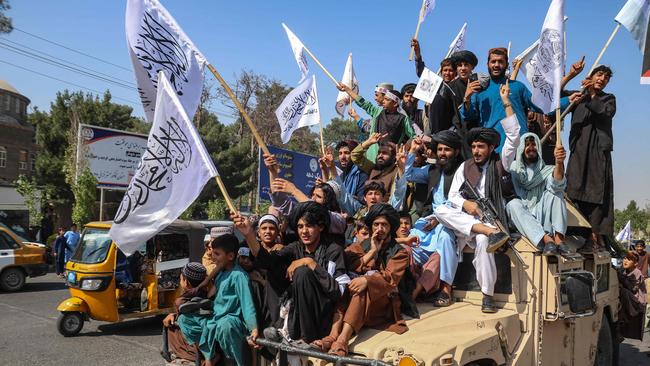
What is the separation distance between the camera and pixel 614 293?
6004 mm

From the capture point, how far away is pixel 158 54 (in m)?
4.81

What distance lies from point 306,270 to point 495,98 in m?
3.64

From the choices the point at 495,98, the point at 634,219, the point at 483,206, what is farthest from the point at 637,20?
the point at 634,219

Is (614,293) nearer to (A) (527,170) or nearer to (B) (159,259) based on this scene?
(A) (527,170)

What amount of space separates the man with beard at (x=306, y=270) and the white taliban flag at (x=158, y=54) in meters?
1.39

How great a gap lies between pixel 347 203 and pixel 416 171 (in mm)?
829

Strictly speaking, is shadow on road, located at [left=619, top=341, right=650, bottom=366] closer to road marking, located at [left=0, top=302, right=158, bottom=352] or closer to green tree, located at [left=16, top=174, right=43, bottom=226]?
road marking, located at [left=0, top=302, right=158, bottom=352]

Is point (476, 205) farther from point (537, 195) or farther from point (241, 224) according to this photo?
point (241, 224)

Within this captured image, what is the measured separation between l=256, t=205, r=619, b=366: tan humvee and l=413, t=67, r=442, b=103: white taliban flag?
2188 mm

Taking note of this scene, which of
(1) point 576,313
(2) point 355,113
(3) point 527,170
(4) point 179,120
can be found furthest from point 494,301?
(2) point 355,113

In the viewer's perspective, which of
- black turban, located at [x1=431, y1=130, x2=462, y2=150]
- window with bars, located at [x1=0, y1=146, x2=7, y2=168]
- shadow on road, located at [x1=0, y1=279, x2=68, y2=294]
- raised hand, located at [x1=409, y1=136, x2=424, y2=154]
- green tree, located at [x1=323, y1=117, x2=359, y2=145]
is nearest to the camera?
black turban, located at [x1=431, y1=130, x2=462, y2=150]

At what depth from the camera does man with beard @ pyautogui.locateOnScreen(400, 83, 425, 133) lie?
7.82 metres

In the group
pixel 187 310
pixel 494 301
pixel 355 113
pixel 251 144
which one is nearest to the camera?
pixel 187 310

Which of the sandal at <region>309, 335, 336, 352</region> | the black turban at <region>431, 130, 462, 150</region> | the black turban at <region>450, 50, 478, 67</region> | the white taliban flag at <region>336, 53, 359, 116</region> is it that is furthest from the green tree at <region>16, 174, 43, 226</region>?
the sandal at <region>309, 335, 336, 352</region>
